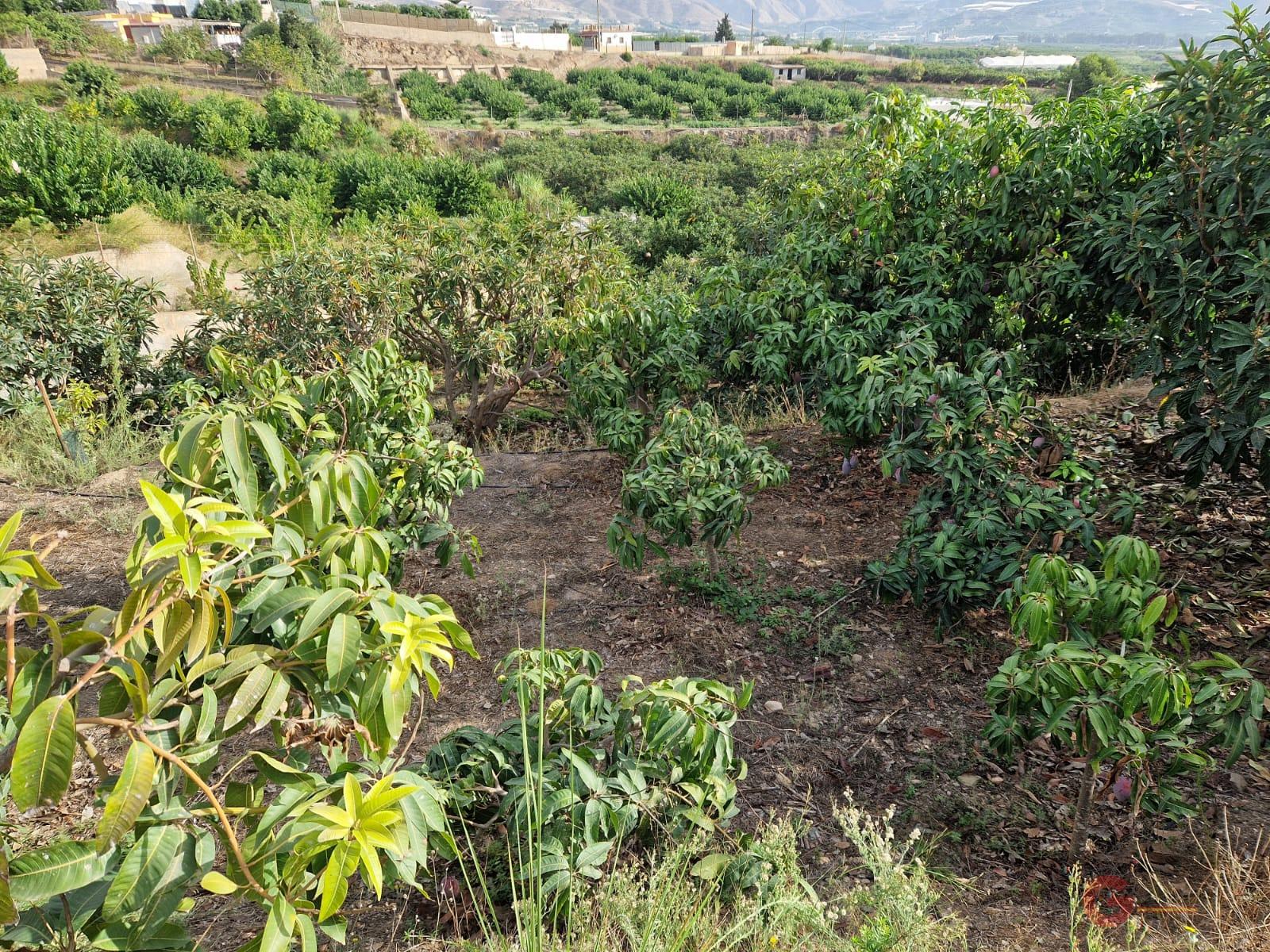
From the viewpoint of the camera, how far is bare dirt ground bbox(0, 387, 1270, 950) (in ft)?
7.70

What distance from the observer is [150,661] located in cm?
167

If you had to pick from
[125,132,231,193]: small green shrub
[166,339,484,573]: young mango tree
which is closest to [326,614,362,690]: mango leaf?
[166,339,484,573]: young mango tree

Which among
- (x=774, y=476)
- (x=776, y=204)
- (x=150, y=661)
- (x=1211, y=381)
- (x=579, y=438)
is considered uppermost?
(x=776, y=204)

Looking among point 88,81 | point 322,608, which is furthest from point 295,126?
point 322,608

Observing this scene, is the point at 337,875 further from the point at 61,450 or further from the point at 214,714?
the point at 61,450

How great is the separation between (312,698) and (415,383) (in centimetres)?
200

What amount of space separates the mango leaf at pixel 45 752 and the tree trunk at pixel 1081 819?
2.31 m

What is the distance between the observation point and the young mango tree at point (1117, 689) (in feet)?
6.23

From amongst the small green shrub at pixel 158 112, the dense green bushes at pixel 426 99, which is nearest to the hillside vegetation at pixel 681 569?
the small green shrub at pixel 158 112

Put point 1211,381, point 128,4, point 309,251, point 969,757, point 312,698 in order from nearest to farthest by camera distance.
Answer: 1. point 312,698
2. point 969,757
3. point 1211,381
4. point 309,251
5. point 128,4

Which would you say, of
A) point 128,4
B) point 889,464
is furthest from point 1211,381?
point 128,4

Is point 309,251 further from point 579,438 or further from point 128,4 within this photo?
point 128,4

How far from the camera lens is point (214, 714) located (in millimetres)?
1312

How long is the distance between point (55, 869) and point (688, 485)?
2.35 metres
